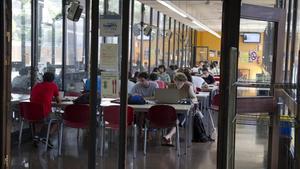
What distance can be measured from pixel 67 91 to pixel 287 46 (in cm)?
434

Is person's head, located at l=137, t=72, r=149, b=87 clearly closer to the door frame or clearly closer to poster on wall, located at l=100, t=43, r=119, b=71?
poster on wall, located at l=100, t=43, r=119, b=71

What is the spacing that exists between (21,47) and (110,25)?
3.12 m

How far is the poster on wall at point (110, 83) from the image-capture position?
4316 millimetres

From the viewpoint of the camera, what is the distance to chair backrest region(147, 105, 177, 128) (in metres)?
6.09

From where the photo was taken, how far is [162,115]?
6125mm

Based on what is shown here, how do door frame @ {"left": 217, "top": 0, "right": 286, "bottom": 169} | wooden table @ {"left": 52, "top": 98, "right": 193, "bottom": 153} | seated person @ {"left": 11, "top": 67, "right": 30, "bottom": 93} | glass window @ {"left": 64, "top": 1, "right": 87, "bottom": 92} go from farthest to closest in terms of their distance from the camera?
glass window @ {"left": 64, "top": 1, "right": 87, "bottom": 92}
seated person @ {"left": 11, "top": 67, "right": 30, "bottom": 93}
wooden table @ {"left": 52, "top": 98, "right": 193, "bottom": 153}
door frame @ {"left": 217, "top": 0, "right": 286, "bottom": 169}

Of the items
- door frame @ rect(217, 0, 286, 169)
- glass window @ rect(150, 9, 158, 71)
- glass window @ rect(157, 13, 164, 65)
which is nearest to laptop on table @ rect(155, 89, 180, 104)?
door frame @ rect(217, 0, 286, 169)

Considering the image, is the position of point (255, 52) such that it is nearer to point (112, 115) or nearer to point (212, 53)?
point (112, 115)

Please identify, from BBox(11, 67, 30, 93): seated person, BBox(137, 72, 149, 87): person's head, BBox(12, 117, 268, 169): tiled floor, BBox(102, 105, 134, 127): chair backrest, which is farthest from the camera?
BBox(137, 72, 149, 87): person's head

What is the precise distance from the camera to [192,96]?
7.10m

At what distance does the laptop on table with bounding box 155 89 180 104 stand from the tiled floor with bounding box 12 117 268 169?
0.70m

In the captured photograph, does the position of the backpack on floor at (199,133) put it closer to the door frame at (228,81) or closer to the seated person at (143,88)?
the seated person at (143,88)

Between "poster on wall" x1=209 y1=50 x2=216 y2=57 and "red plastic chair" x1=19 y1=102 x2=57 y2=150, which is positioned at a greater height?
"poster on wall" x1=209 y1=50 x2=216 y2=57

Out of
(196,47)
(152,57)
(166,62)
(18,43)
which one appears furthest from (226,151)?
(196,47)
